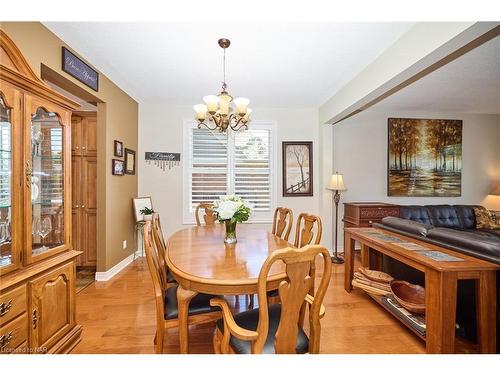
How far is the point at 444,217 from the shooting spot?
13.4ft

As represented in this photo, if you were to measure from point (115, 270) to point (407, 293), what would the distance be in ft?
11.9

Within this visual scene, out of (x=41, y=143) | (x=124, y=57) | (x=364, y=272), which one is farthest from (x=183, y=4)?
(x=364, y=272)

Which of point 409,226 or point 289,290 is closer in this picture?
point 289,290

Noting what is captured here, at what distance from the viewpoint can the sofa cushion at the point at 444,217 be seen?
4.05 meters

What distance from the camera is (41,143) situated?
1736 millimetres

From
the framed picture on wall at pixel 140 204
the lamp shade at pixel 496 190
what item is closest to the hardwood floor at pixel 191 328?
the framed picture on wall at pixel 140 204

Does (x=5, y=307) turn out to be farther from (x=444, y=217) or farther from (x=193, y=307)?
(x=444, y=217)

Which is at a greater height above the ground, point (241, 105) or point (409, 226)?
point (241, 105)

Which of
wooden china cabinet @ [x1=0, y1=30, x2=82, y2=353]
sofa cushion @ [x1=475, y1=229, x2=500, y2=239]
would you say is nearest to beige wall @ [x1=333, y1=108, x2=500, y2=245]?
sofa cushion @ [x1=475, y1=229, x2=500, y2=239]

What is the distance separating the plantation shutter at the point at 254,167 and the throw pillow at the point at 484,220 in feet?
11.8

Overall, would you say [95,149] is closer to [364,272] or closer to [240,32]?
[240,32]

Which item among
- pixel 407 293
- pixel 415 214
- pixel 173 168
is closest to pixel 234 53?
pixel 173 168

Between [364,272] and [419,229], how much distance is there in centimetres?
72

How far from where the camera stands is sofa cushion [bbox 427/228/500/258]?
170 centimetres
